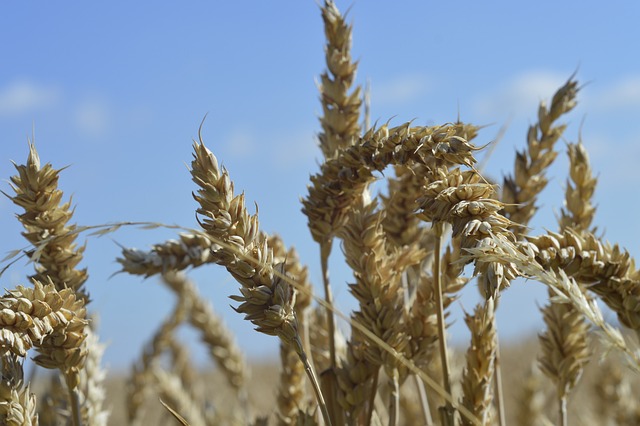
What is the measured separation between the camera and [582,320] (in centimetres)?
187

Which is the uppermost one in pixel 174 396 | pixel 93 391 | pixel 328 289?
pixel 174 396

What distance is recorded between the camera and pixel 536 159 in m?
1.90

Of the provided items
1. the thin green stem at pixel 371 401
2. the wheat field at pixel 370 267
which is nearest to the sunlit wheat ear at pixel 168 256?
the wheat field at pixel 370 267

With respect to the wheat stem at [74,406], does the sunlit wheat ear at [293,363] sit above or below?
above

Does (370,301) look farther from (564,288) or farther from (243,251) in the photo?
(564,288)

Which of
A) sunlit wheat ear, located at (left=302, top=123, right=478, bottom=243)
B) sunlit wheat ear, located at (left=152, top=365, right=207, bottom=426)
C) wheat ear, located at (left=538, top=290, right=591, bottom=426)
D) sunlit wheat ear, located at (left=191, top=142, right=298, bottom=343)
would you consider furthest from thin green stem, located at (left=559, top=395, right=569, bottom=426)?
sunlit wheat ear, located at (left=152, top=365, right=207, bottom=426)

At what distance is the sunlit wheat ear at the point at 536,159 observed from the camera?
189 cm

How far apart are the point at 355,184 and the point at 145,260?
52 centimetres

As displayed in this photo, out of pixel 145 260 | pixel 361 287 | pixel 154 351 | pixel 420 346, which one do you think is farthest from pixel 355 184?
pixel 154 351

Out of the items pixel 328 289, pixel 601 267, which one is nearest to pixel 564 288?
pixel 601 267

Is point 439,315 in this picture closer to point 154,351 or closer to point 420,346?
point 420,346

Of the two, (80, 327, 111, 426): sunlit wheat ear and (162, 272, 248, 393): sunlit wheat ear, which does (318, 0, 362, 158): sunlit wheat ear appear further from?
(162, 272, 248, 393): sunlit wheat ear

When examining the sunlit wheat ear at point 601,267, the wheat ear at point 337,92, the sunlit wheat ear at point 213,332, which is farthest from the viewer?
the sunlit wheat ear at point 213,332

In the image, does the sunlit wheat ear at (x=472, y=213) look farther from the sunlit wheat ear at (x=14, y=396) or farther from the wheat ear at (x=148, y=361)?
the wheat ear at (x=148, y=361)
